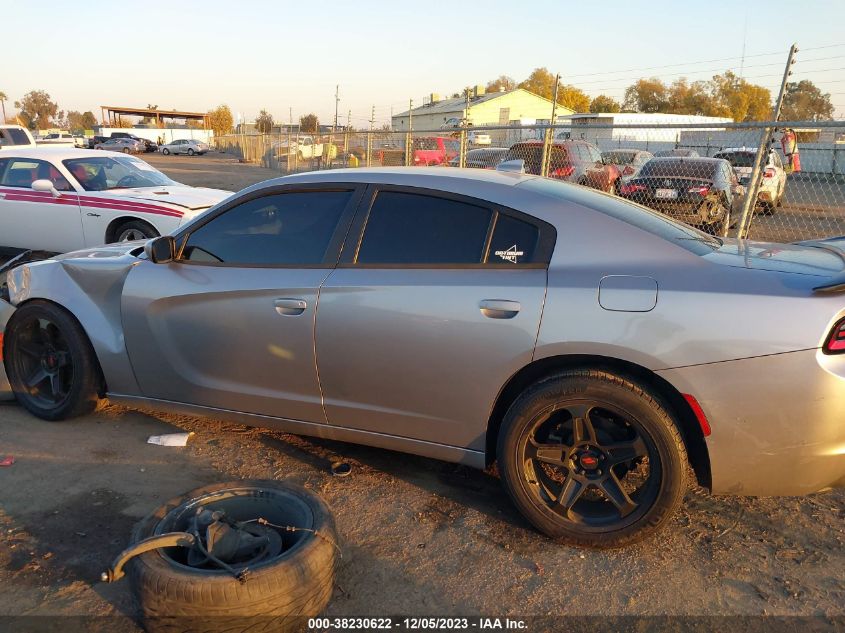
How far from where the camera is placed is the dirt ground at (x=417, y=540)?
2.47 metres

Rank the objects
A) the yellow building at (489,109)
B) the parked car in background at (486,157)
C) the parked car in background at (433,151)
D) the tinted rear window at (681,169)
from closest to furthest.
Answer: the tinted rear window at (681,169), the parked car in background at (486,157), the parked car in background at (433,151), the yellow building at (489,109)

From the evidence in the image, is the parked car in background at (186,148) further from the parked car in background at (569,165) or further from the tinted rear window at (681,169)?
the tinted rear window at (681,169)

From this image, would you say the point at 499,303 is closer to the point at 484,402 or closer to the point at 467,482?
the point at 484,402

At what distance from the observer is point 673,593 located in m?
2.52

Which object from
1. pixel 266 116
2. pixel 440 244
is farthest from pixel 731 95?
pixel 440 244

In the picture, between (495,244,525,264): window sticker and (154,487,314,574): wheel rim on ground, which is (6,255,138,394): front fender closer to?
(154,487,314,574): wheel rim on ground

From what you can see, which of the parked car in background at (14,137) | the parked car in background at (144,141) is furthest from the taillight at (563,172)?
the parked car in background at (144,141)

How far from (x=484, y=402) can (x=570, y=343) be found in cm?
49

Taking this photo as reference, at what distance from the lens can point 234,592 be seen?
2.09m

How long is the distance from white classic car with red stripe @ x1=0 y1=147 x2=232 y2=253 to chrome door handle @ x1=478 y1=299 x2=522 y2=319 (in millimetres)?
5678

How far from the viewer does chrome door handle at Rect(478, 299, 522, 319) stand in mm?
2727

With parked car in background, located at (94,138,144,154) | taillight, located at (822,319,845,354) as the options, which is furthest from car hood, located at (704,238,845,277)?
parked car in background, located at (94,138,144,154)

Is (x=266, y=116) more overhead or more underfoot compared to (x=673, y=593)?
more overhead

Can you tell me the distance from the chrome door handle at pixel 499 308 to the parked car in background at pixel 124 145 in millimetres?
50822
